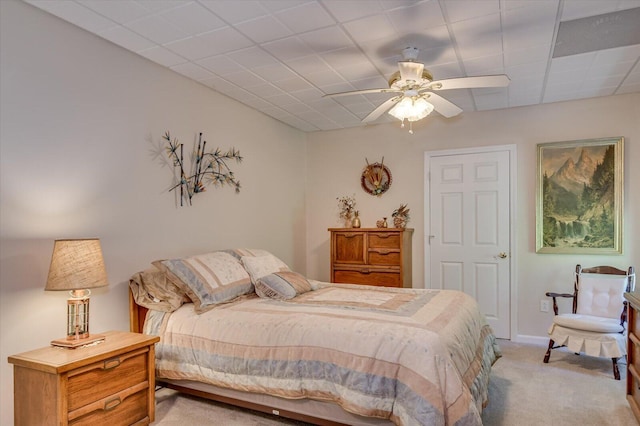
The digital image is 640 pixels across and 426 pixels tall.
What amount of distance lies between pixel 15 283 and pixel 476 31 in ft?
11.1

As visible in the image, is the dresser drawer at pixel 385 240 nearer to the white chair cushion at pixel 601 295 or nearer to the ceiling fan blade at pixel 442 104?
the ceiling fan blade at pixel 442 104

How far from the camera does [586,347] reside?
3463mm

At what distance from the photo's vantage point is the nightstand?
204 cm

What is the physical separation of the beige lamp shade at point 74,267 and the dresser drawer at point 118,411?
2.14 ft

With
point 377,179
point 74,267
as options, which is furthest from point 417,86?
point 74,267

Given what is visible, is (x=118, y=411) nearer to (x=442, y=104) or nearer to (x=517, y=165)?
(x=442, y=104)

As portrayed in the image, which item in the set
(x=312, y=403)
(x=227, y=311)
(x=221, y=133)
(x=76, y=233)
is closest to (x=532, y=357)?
(x=312, y=403)

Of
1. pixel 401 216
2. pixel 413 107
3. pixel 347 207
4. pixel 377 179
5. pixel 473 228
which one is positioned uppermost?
pixel 413 107

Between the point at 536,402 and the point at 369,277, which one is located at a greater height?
the point at 369,277

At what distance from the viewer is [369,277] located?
4.73m

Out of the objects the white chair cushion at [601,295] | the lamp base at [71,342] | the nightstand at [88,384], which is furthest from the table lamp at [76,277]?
the white chair cushion at [601,295]

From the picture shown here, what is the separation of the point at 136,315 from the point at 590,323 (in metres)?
3.75

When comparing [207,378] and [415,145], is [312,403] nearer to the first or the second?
[207,378]

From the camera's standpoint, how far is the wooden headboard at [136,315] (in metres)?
2.98
